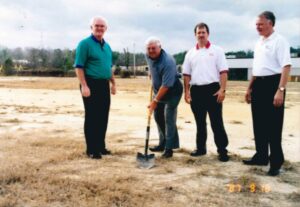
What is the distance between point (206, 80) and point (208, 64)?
23cm

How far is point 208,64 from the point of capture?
5770 mm

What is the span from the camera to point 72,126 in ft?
30.1

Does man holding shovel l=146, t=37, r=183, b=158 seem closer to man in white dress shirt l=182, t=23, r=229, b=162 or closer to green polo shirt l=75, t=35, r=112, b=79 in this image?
man in white dress shirt l=182, t=23, r=229, b=162

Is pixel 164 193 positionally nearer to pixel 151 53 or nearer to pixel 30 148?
pixel 151 53

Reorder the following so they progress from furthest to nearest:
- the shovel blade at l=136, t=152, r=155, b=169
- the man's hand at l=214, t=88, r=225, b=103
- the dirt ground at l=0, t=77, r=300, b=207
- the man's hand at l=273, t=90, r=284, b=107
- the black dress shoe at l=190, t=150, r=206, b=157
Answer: the black dress shoe at l=190, t=150, r=206, b=157
the man's hand at l=214, t=88, r=225, b=103
the shovel blade at l=136, t=152, r=155, b=169
the man's hand at l=273, t=90, r=284, b=107
the dirt ground at l=0, t=77, r=300, b=207

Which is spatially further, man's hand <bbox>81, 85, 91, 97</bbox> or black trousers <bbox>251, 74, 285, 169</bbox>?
man's hand <bbox>81, 85, 91, 97</bbox>

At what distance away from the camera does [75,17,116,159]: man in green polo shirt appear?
5.80 metres

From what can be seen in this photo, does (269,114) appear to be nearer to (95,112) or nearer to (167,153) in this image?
(167,153)

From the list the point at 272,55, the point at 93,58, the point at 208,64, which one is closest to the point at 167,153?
the point at 208,64

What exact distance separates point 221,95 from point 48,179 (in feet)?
8.46

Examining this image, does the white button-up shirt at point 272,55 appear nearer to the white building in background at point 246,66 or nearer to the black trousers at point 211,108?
the black trousers at point 211,108

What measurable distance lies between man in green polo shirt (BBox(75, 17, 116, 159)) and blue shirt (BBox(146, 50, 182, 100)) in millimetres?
691
